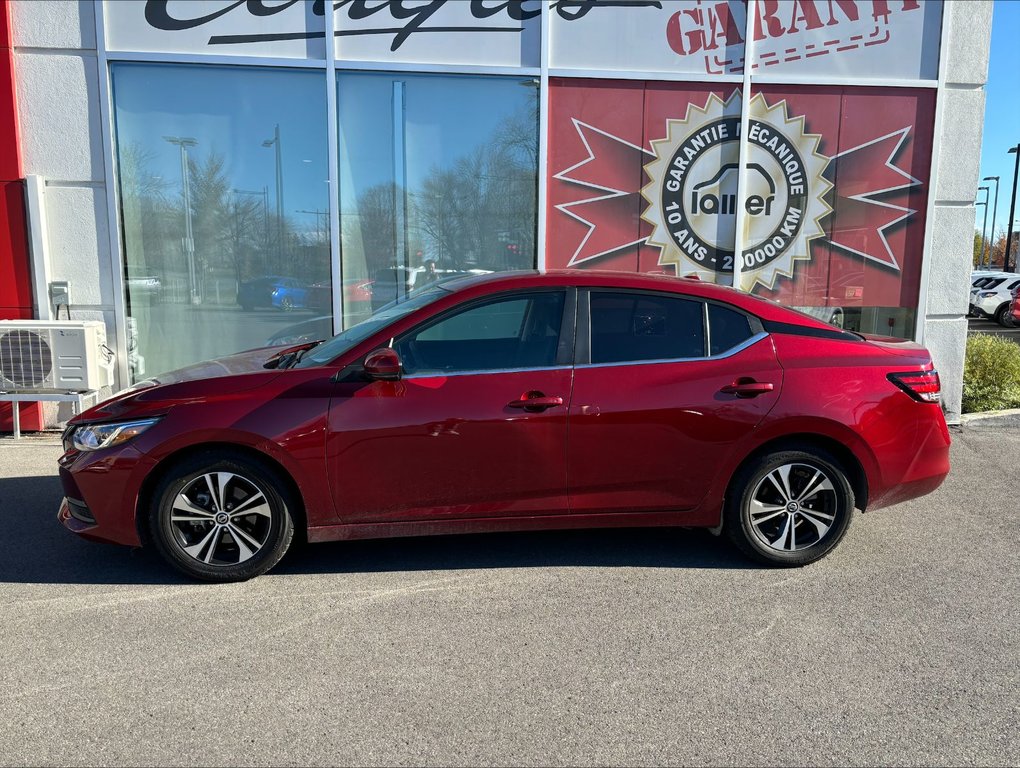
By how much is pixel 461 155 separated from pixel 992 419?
5.94 m

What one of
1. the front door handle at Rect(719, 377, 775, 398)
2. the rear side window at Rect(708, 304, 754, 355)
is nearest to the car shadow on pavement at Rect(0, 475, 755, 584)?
the front door handle at Rect(719, 377, 775, 398)

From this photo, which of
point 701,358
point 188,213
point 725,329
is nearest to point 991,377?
point 725,329

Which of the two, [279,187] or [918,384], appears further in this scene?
[279,187]

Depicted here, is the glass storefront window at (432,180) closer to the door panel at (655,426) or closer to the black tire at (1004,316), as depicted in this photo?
the door panel at (655,426)

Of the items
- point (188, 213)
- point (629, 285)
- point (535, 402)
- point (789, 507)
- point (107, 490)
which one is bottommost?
point (789, 507)

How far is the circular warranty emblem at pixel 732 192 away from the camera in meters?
7.85

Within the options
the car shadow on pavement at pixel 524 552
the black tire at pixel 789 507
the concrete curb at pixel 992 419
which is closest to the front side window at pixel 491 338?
the car shadow on pavement at pixel 524 552

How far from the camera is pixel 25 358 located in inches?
263

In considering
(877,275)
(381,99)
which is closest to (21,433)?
(381,99)

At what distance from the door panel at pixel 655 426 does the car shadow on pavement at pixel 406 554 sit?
1.44ft

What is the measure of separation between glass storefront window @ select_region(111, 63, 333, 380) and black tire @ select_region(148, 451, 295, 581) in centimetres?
401

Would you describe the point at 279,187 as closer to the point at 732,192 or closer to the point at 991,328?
the point at 732,192

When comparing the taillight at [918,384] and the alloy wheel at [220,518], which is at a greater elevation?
the taillight at [918,384]

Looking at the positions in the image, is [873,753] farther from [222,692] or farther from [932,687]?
[222,692]
